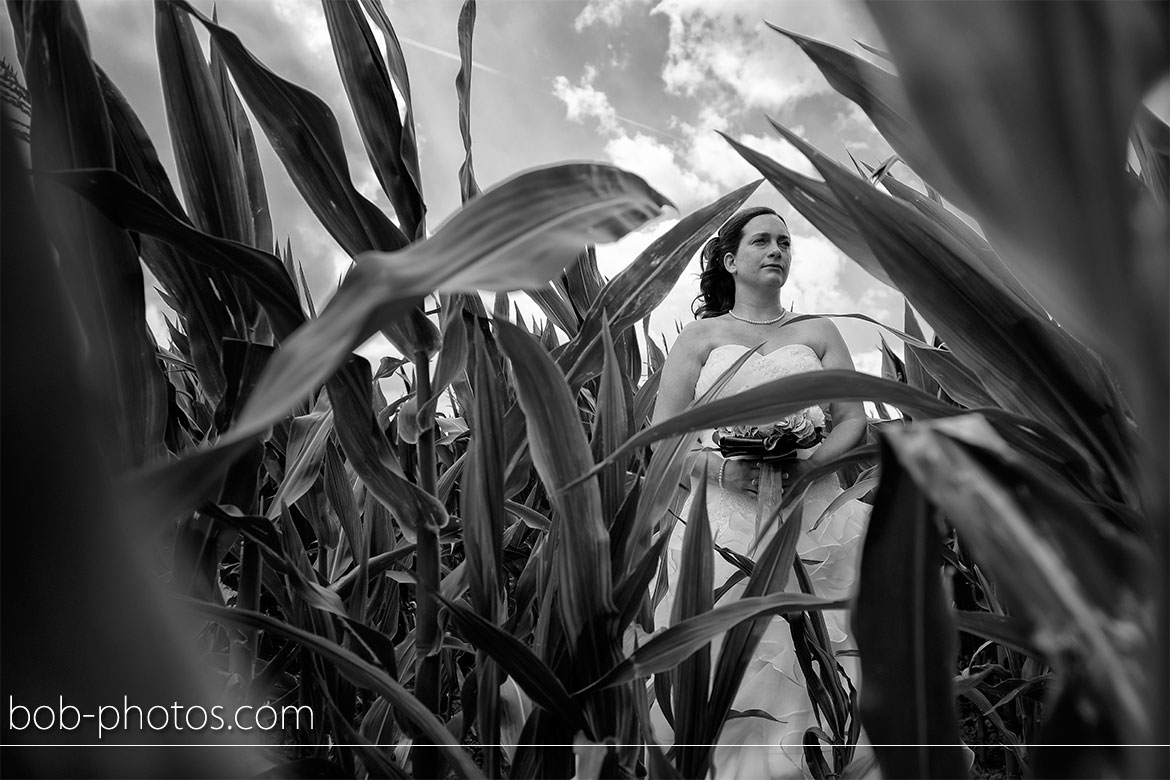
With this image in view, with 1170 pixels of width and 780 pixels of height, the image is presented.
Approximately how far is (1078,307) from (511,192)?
149 millimetres

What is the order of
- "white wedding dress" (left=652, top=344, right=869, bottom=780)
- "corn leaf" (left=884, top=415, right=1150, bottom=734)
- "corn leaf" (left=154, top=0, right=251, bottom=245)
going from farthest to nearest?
1. "white wedding dress" (left=652, top=344, right=869, bottom=780)
2. "corn leaf" (left=154, top=0, right=251, bottom=245)
3. "corn leaf" (left=884, top=415, right=1150, bottom=734)

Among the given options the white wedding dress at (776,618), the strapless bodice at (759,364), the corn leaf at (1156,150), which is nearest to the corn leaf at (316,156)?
the corn leaf at (1156,150)

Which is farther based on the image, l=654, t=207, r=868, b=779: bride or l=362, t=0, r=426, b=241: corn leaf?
l=654, t=207, r=868, b=779: bride

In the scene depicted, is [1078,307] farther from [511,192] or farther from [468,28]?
[468,28]

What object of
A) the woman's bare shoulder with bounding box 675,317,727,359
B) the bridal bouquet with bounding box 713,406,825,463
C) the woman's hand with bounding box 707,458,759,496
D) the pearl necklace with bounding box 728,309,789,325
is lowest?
the woman's hand with bounding box 707,458,759,496

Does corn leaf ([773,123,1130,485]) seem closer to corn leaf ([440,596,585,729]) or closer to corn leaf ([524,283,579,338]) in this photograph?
corn leaf ([440,596,585,729])

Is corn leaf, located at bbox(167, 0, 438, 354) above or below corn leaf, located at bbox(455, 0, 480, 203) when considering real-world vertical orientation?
below

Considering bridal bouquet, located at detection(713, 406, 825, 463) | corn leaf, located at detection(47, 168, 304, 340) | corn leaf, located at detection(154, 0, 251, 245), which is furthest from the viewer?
bridal bouquet, located at detection(713, 406, 825, 463)

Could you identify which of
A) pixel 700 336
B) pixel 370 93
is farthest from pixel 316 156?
pixel 700 336

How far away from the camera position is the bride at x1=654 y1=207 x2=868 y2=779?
3.51ft

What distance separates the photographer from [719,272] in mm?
1956

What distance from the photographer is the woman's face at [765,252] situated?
1.68 m

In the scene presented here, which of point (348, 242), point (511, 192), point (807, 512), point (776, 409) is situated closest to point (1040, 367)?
point (776, 409)

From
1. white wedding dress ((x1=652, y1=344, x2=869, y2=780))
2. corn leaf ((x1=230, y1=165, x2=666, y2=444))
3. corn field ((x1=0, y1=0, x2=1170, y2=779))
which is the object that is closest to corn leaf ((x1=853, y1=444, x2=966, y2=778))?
corn field ((x1=0, y1=0, x2=1170, y2=779))
